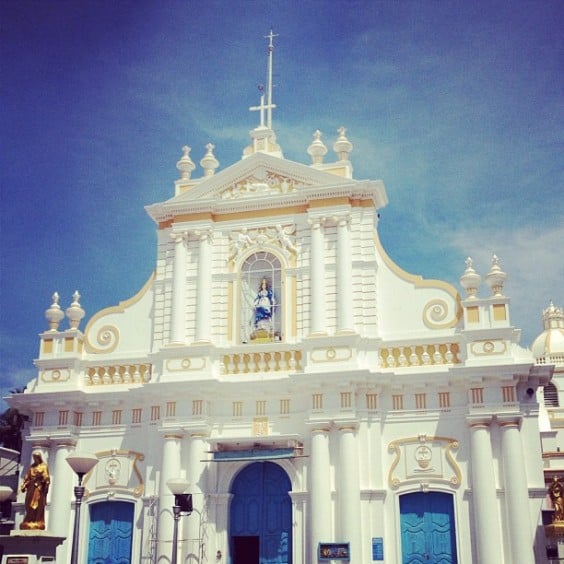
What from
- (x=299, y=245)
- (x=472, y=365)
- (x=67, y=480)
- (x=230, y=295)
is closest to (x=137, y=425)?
(x=67, y=480)

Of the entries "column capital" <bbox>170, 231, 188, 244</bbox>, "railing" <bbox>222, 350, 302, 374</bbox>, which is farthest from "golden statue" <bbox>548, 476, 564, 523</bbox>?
"column capital" <bbox>170, 231, 188, 244</bbox>

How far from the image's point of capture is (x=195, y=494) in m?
20.3

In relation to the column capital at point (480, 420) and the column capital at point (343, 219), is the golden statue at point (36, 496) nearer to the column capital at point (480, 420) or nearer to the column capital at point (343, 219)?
the column capital at point (343, 219)

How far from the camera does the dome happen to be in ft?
146

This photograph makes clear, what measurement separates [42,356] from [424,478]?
415 inches

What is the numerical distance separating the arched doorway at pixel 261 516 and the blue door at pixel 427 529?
2.75m

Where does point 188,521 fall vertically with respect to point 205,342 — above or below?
below

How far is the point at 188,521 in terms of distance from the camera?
20.0 metres

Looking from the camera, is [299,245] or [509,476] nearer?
[509,476]

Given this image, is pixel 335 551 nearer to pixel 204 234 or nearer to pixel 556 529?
pixel 556 529

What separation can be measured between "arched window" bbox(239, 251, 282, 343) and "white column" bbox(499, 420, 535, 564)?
6.29 m

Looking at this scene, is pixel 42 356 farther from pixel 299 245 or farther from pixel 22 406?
pixel 299 245

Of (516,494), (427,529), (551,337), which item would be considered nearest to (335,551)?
(427,529)

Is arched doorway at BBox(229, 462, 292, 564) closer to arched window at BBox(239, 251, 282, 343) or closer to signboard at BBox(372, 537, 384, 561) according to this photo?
signboard at BBox(372, 537, 384, 561)
